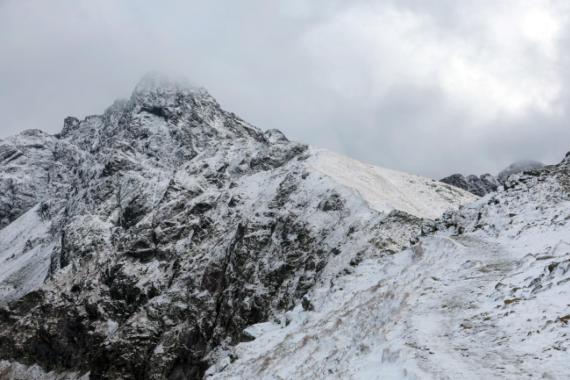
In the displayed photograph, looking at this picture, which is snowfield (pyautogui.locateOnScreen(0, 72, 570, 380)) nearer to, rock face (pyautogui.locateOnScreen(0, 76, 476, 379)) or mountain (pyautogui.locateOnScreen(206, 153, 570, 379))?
mountain (pyautogui.locateOnScreen(206, 153, 570, 379))

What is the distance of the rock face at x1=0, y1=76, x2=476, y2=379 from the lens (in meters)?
78.8

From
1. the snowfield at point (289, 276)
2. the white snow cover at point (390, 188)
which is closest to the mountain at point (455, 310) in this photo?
the snowfield at point (289, 276)

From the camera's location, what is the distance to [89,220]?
16100 centimetres

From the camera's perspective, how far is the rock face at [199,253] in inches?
3101

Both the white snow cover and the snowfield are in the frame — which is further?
the white snow cover

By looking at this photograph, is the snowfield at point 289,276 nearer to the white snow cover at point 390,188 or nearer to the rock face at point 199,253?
the rock face at point 199,253

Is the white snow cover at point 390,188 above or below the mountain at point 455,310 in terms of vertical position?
above

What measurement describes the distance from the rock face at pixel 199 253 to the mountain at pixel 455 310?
24073 mm

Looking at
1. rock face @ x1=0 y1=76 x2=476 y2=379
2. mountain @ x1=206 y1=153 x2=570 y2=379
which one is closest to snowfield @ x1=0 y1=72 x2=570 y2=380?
mountain @ x1=206 y1=153 x2=570 y2=379

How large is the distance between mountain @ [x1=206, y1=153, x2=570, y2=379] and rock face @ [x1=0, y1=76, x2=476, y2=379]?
24.1 meters

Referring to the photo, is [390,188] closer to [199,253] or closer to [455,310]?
[199,253]

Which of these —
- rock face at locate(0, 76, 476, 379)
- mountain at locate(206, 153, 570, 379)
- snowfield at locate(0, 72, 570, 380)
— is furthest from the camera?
rock face at locate(0, 76, 476, 379)

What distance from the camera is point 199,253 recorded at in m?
111

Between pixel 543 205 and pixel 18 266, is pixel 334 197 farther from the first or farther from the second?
pixel 18 266
